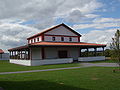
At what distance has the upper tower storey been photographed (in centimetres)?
3409

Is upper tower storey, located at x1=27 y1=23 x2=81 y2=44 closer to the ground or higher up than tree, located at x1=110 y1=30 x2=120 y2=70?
higher up

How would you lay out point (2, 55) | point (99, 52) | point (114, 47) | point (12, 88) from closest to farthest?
point (12, 88), point (114, 47), point (99, 52), point (2, 55)

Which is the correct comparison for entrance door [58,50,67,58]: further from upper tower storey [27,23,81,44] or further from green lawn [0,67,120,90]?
green lawn [0,67,120,90]

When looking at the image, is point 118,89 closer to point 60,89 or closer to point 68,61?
point 60,89

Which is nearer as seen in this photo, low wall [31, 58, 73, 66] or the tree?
the tree

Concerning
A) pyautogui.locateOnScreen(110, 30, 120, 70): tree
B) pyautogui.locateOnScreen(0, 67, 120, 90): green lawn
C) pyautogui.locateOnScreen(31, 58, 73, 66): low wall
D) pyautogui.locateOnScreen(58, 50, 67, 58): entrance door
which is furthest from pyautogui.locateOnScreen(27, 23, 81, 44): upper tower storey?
pyautogui.locateOnScreen(0, 67, 120, 90): green lawn

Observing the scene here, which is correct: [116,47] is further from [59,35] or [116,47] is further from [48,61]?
[59,35]

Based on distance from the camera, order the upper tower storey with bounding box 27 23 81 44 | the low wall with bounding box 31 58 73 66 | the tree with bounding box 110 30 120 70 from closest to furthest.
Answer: the tree with bounding box 110 30 120 70 → the low wall with bounding box 31 58 73 66 → the upper tower storey with bounding box 27 23 81 44

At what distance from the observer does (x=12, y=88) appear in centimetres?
869

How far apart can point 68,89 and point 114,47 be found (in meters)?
8.24

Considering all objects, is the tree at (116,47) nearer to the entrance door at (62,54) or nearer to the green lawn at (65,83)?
the green lawn at (65,83)

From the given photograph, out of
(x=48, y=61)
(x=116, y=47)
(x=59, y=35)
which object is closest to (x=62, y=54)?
(x=59, y=35)

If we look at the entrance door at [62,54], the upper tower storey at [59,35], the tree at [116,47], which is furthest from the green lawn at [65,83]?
the upper tower storey at [59,35]

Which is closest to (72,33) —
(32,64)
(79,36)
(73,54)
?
(79,36)
